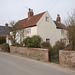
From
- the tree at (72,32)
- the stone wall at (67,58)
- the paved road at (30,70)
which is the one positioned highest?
the tree at (72,32)

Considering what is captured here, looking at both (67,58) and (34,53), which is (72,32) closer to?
(67,58)

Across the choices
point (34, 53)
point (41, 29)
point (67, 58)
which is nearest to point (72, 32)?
point (67, 58)

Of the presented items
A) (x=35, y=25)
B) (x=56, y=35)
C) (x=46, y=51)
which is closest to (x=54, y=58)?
(x=46, y=51)

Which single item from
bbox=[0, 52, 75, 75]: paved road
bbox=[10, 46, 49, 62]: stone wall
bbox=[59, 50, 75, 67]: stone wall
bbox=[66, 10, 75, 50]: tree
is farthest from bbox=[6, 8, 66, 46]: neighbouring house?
bbox=[0, 52, 75, 75]: paved road

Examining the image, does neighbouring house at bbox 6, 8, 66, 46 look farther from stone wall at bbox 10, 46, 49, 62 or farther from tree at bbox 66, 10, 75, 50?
tree at bbox 66, 10, 75, 50

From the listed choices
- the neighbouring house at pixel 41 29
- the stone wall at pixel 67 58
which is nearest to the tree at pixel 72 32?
the stone wall at pixel 67 58

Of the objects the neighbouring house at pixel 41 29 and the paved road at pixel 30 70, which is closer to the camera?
the paved road at pixel 30 70

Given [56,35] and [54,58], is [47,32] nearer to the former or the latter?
[56,35]

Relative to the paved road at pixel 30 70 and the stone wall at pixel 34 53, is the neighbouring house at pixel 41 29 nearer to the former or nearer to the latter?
the stone wall at pixel 34 53

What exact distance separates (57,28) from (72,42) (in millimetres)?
14454

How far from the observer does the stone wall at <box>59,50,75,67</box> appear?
319 inches

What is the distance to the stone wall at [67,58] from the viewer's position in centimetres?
810

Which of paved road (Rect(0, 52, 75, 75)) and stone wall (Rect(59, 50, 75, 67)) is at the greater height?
stone wall (Rect(59, 50, 75, 67))

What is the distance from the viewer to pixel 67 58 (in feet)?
27.9
